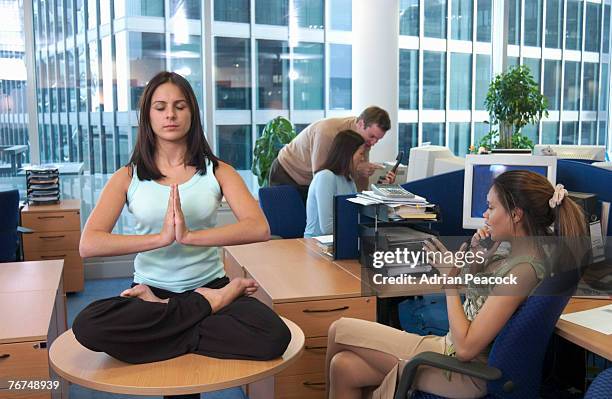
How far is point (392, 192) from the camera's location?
330 cm

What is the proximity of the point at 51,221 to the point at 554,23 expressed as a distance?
671 cm

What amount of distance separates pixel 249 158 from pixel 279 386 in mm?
4245

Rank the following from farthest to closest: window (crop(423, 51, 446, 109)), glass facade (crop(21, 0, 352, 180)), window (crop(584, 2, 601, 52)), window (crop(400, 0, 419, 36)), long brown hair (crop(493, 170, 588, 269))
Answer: window (crop(584, 2, 601, 52)) < window (crop(423, 51, 446, 109)) < window (crop(400, 0, 419, 36)) < glass facade (crop(21, 0, 352, 180)) < long brown hair (crop(493, 170, 588, 269))

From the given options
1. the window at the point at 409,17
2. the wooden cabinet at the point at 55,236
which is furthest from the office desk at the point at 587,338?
the window at the point at 409,17

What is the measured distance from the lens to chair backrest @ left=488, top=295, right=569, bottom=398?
2.01 m

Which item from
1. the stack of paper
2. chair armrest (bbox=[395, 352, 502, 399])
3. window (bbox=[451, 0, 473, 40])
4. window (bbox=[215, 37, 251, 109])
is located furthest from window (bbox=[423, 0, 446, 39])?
chair armrest (bbox=[395, 352, 502, 399])

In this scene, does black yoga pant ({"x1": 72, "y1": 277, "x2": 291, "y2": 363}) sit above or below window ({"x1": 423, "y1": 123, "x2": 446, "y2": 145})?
below

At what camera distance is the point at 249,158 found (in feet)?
22.7

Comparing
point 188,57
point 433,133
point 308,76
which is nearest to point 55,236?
point 188,57

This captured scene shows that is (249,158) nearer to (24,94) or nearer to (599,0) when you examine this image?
(24,94)

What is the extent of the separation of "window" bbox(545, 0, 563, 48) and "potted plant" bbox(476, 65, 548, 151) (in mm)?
1582

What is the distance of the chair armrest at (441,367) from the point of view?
2.04 meters

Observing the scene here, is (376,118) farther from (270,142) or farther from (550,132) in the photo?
(550,132)

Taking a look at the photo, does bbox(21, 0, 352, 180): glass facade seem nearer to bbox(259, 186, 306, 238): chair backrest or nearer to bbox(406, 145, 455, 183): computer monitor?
bbox(259, 186, 306, 238): chair backrest
